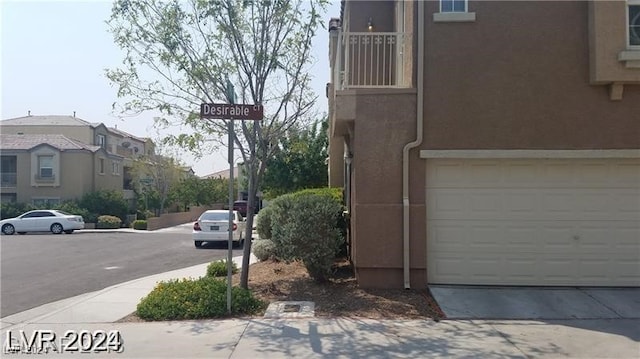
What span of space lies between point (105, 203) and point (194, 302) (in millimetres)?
33608

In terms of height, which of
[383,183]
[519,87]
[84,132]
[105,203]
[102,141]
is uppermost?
[84,132]

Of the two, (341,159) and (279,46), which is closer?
(279,46)

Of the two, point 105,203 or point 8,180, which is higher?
point 8,180

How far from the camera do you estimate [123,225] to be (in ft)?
127

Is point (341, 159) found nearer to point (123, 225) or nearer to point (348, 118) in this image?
point (348, 118)

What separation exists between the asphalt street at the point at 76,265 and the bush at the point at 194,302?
2.56 m

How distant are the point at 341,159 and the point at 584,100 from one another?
32.7 ft

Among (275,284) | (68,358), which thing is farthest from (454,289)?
(68,358)

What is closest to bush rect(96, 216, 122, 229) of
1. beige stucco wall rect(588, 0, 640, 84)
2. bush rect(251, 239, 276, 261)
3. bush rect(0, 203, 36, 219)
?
bush rect(0, 203, 36, 219)

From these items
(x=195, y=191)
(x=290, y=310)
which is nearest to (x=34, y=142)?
(x=195, y=191)

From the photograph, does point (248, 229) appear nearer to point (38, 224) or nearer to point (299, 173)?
point (299, 173)

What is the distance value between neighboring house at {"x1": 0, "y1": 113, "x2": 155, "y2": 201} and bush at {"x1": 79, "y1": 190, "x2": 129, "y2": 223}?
654cm

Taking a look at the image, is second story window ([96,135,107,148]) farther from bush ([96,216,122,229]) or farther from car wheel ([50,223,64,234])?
car wheel ([50,223,64,234])

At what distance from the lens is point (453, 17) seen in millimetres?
8945
